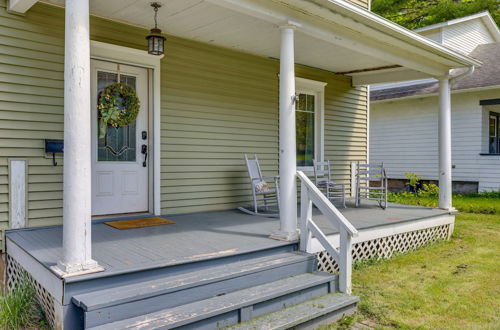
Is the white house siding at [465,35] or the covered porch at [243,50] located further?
the white house siding at [465,35]

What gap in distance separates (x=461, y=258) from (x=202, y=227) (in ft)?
10.6

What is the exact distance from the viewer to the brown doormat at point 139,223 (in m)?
4.34

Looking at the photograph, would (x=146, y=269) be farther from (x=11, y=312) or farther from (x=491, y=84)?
(x=491, y=84)

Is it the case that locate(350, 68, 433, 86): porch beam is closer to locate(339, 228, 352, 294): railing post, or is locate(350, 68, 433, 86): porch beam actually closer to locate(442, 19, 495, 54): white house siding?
locate(339, 228, 352, 294): railing post

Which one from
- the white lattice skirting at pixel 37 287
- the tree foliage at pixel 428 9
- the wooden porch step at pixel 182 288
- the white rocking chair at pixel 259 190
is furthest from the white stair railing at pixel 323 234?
the tree foliage at pixel 428 9

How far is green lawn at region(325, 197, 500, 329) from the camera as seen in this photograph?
3213mm

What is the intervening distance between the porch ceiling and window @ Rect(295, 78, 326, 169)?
541 mm

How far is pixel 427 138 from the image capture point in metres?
11.5

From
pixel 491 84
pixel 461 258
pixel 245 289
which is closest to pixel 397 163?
pixel 491 84

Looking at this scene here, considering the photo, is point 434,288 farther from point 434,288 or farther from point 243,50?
point 243,50

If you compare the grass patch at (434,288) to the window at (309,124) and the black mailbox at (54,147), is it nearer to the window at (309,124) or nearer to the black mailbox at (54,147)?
the window at (309,124)

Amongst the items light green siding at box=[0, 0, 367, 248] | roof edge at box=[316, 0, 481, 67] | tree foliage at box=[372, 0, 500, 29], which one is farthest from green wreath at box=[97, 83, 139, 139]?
tree foliage at box=[372, 0, 500, 29]

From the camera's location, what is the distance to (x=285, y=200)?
3916 millimetres

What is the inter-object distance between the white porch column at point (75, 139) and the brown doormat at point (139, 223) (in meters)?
1.59
